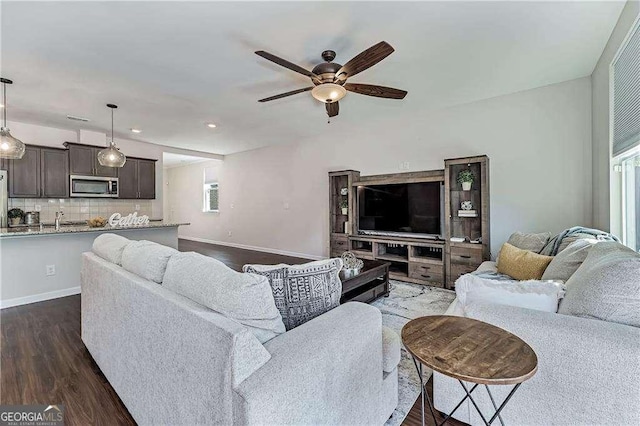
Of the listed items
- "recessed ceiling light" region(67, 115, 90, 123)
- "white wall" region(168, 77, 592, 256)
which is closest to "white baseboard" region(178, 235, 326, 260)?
"white wall" region(168, 77, 592, 256)

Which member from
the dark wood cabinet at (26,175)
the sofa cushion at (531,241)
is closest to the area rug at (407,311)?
the sofa cushion at (531,241)

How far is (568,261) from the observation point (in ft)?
6.47

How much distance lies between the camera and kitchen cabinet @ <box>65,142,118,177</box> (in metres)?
4.78

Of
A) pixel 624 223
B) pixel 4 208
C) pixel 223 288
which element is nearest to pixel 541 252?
pixel 624 223

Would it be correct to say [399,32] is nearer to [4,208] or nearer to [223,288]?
[223,288]

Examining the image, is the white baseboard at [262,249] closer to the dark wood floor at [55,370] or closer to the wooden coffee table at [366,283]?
the wooden coffee table at [366,283]

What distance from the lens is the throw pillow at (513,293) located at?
1461mm

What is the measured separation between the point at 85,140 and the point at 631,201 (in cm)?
746

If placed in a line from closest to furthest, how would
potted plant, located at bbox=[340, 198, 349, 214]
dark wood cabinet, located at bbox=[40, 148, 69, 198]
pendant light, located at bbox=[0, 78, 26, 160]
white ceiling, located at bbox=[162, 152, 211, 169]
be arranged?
1. pendant light, located at bbox=[0, 78, 26, 160]
2. dark wood cabinet, located at bbox=[40, 148, 69, 198]
3. potted plant, located at bbox=[340, 198, 349, 214]
4. white ceiling, located at bbox=[162, 152, 211, 169]

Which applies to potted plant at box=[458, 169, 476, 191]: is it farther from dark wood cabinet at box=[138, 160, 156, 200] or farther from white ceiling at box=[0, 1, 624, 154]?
dark wood cabinet at box=[138, 160, 156, 200]

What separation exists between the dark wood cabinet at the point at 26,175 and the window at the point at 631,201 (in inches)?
286

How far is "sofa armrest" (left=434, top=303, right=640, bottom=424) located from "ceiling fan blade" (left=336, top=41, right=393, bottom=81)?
183 centimetres

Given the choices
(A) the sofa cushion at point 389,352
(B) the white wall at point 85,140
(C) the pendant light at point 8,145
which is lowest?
(A) the sofa cushion at point 389,352

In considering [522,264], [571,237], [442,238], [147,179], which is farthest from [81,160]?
[571,237]
